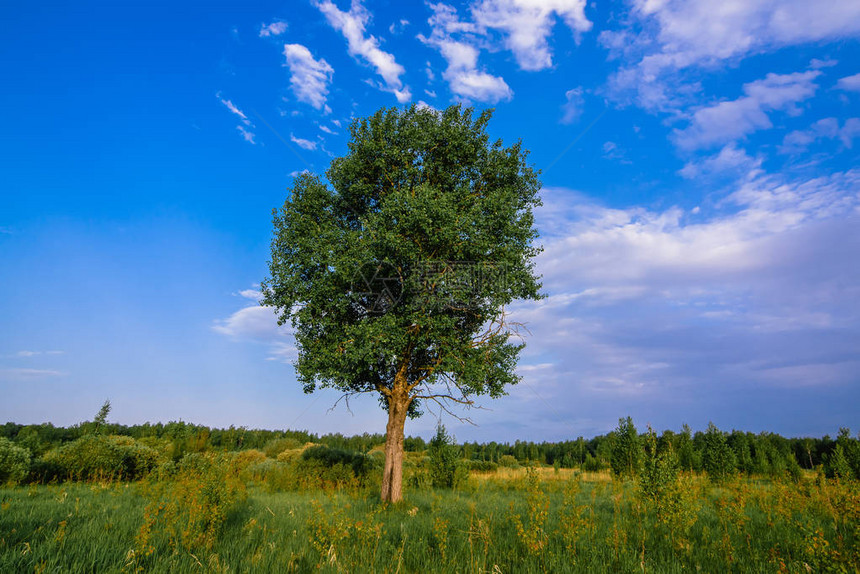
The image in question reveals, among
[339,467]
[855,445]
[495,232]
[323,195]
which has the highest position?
[323,195]

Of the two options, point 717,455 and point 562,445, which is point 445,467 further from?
point 562,445

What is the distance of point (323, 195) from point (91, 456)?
15.2m

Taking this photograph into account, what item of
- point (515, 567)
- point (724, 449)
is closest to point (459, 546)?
point (515, 567)

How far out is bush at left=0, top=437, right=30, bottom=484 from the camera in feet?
44.5

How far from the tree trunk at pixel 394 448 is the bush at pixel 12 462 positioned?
13.0m

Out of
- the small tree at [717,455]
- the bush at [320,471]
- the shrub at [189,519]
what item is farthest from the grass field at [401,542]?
the small tree at [717,455]

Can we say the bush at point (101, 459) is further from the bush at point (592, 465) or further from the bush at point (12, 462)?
the bush at point (592, 465)

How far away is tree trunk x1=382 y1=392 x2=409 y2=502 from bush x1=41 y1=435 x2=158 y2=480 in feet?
35.4

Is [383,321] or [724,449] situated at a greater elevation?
[383,321]

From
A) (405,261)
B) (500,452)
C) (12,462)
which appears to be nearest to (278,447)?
(12,462)

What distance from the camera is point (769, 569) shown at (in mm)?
5828

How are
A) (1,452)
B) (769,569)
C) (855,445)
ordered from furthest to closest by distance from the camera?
1. (855,445)
2. (1,452)
3. (769,569)

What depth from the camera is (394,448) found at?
14484 millimetres

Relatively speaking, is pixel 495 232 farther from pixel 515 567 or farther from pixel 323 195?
pixel 515 567
